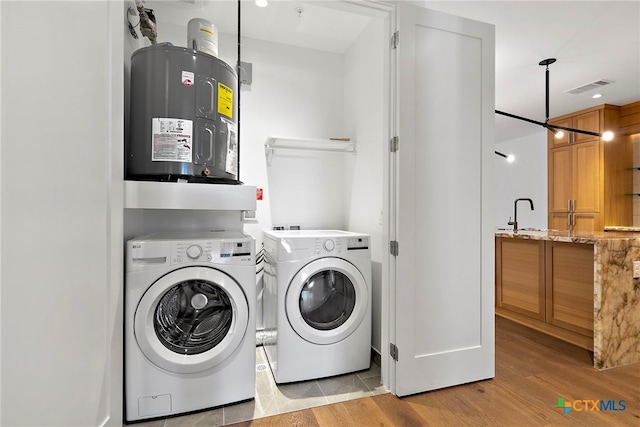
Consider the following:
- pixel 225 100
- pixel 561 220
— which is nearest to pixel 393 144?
pixel 225 100

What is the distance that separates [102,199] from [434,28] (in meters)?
1.94

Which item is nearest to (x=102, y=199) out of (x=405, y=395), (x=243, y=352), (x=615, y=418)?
(x=243, y=352)

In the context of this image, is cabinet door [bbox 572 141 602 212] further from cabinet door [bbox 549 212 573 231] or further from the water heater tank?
the water heater tank

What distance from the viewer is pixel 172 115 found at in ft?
5.18

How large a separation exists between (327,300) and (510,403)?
117cm

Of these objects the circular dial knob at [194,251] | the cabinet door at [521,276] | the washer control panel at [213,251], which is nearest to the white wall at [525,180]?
the cabinet door at [521,276]

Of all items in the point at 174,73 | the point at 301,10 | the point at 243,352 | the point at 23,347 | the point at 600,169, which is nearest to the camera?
the point at 23,347

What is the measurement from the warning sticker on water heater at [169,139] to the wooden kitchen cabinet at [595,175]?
540cm

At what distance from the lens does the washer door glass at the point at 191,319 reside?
154 centimetres

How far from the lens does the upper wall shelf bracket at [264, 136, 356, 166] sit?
268 centimetres

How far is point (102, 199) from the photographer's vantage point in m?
1.06

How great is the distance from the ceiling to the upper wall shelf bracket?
93 cm

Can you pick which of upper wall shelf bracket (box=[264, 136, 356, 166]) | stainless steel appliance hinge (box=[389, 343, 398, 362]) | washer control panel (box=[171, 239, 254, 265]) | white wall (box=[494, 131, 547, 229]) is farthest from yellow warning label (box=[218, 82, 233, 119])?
white wall (box=[494, 131, 547, 229])

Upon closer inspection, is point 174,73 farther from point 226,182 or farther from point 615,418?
point 615,418
